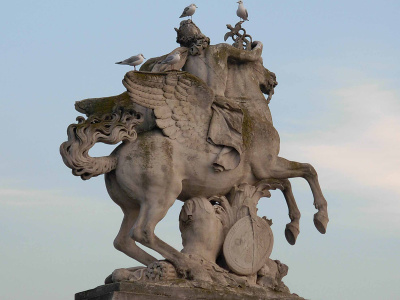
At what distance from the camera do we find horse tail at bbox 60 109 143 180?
1672 centimetres

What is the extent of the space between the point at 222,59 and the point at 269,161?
1.58m

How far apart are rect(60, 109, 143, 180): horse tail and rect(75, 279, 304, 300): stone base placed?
1522 mm

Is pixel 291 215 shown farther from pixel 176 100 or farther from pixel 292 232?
pixel 176 100

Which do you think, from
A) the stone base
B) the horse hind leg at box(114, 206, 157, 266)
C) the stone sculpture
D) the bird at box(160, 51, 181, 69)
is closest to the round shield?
the stone sculpture

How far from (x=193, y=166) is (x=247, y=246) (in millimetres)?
1296

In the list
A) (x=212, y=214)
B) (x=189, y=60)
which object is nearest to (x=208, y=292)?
(x=212, y=214)

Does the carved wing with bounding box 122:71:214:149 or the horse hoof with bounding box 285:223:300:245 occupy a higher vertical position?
the carved wing with bounding box 122:71:214:149

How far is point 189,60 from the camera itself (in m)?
18.0

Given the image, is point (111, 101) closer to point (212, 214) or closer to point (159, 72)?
point (159, 72)

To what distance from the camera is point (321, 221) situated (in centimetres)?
1786

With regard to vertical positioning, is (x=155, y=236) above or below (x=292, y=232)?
below

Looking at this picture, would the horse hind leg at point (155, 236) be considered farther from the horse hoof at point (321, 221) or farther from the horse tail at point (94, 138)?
the horse hoof at point (321, 221)

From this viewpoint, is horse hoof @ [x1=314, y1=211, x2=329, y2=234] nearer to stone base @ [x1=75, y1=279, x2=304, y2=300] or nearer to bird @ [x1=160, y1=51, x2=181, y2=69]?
stone base @ [x1=75, y1=279, x2=304, y2=300]

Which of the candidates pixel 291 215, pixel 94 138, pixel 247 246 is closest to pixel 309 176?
pixel 291 215
